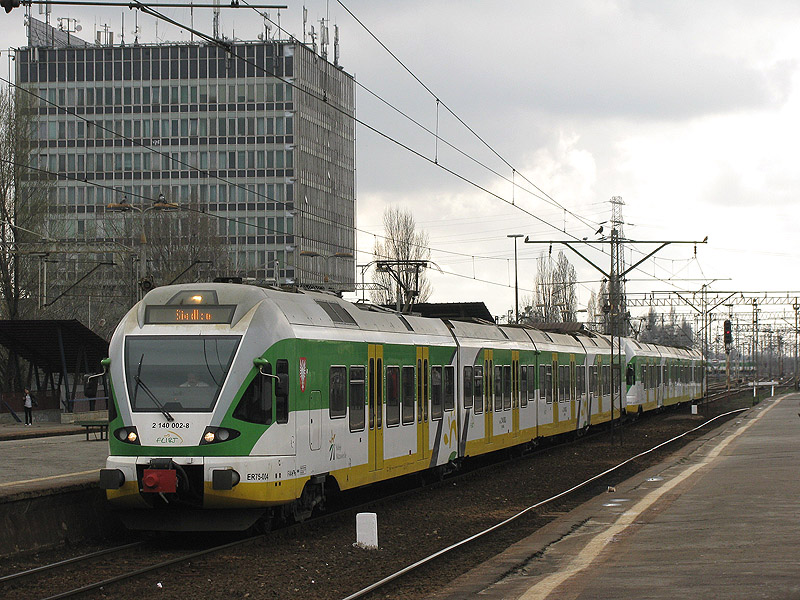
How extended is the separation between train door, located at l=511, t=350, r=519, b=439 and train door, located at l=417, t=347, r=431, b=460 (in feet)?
23.4

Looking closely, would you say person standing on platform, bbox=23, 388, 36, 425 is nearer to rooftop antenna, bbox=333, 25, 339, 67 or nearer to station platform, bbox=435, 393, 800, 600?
station platform, bbox=435, 393, 800, 600

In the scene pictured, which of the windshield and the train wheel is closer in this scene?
the windshield

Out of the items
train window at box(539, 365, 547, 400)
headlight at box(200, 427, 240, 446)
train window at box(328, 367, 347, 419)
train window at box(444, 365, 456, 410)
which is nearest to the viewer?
headlight at box(200, 427, 240, 446)

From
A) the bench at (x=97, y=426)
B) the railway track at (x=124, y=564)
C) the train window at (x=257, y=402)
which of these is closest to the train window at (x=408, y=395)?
the railway track at (x=124, y=564)

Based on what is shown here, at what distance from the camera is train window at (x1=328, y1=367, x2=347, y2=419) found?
16.4 metres

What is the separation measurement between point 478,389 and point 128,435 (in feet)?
37.3

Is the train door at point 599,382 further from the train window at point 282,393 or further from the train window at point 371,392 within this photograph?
the train window at point 282,393

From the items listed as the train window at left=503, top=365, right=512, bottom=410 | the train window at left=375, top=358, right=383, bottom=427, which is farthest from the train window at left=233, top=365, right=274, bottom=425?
Result: the train window at left=503, top=365, right=512, bottom=410

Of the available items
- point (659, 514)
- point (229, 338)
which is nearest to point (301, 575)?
point (229, 338)

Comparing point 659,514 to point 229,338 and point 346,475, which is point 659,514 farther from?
point 229,338

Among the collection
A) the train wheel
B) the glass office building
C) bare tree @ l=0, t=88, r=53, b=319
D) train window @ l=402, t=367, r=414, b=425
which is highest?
the glass office building

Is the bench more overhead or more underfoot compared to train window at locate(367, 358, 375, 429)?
more underfoot

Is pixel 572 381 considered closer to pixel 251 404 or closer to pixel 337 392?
pixel 337 392

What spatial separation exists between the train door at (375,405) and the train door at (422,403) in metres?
2.07
